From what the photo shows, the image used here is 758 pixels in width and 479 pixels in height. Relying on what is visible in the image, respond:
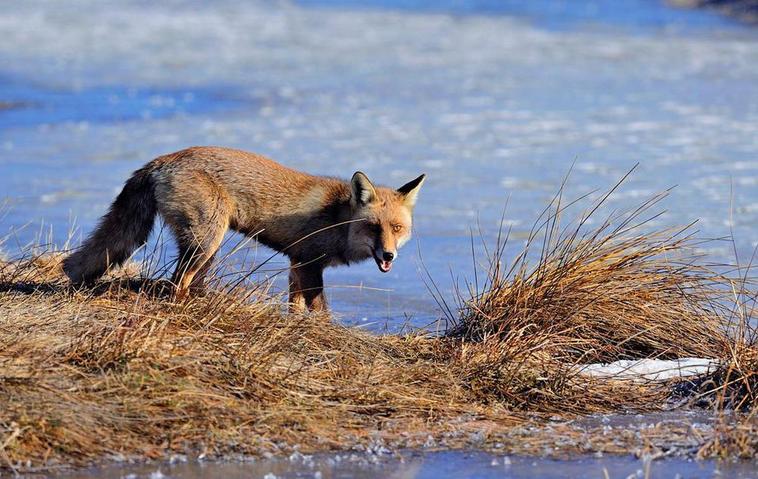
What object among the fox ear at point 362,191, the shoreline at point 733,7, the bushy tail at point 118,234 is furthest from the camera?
the shoreline at point 733,7

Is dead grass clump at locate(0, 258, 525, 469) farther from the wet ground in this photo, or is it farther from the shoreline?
the shoreline

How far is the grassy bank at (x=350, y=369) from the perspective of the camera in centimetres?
489

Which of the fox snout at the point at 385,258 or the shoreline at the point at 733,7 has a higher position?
the shoreline at the point at 733,7

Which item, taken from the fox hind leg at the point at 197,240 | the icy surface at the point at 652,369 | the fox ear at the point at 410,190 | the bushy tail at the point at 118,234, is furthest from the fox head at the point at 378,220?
the icy surface at the point at 652,369

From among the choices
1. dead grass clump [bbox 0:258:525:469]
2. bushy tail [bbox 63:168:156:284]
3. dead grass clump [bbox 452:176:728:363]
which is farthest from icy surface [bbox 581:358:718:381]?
bushy tail [bbox 63:168:156:284]

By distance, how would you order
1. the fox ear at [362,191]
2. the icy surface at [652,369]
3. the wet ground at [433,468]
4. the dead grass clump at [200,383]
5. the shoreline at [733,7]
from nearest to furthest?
the wet ground at [433,468] → the dead grass clump at [200,383] → the icy surface at [652,369] → the fox ear at [362,191] → the shoreline at [733,7]

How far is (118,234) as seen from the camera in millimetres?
7129

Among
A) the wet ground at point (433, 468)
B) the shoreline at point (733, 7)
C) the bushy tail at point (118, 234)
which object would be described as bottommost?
the wet ground at point (433, 468)

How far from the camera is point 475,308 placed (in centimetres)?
654

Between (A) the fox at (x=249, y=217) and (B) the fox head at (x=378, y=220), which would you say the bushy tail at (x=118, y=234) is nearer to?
(A) the fox at (x=249, y=217)

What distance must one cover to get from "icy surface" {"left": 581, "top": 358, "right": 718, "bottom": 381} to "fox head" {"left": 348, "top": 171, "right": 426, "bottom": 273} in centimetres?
164

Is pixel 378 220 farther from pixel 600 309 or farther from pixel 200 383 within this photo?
pixel 200 383

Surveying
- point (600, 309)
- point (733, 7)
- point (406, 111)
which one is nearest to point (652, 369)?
point (600, 309)

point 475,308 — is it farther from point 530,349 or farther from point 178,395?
point 178,395
